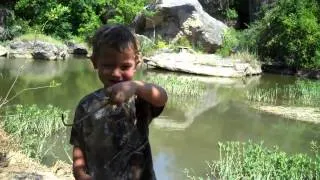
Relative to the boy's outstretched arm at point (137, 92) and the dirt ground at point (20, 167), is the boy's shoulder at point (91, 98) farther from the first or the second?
the dirt ground at point (20, 167)

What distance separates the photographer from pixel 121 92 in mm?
1801

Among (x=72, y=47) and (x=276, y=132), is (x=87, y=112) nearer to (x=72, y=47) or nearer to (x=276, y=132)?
(x=276, y=132)

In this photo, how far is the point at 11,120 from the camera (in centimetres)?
781

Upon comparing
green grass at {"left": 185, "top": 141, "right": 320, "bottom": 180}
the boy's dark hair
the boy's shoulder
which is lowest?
green grass at {"left": 185, "top": 141, "right": 320, "bottom": 180}

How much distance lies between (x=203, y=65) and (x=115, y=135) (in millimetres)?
19910

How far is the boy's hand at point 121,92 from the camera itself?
1.79 metres

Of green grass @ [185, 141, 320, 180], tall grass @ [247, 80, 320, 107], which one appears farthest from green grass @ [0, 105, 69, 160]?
tall grass @ [247, 80, 320, 107]

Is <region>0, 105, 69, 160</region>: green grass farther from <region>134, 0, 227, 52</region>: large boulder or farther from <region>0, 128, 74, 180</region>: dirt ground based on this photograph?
<region>134, 0, 227, 52</region>: large boulder

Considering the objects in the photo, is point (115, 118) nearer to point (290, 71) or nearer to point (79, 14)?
point (290, 71)

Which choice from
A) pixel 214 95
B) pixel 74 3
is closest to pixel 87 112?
pixel 214 95

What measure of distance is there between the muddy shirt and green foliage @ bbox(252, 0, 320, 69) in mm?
21164

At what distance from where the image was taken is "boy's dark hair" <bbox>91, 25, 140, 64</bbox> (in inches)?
80.6

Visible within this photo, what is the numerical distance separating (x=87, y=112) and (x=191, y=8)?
2513cm

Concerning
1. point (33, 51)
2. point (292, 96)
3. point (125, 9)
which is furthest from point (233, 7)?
point (292, 96)
